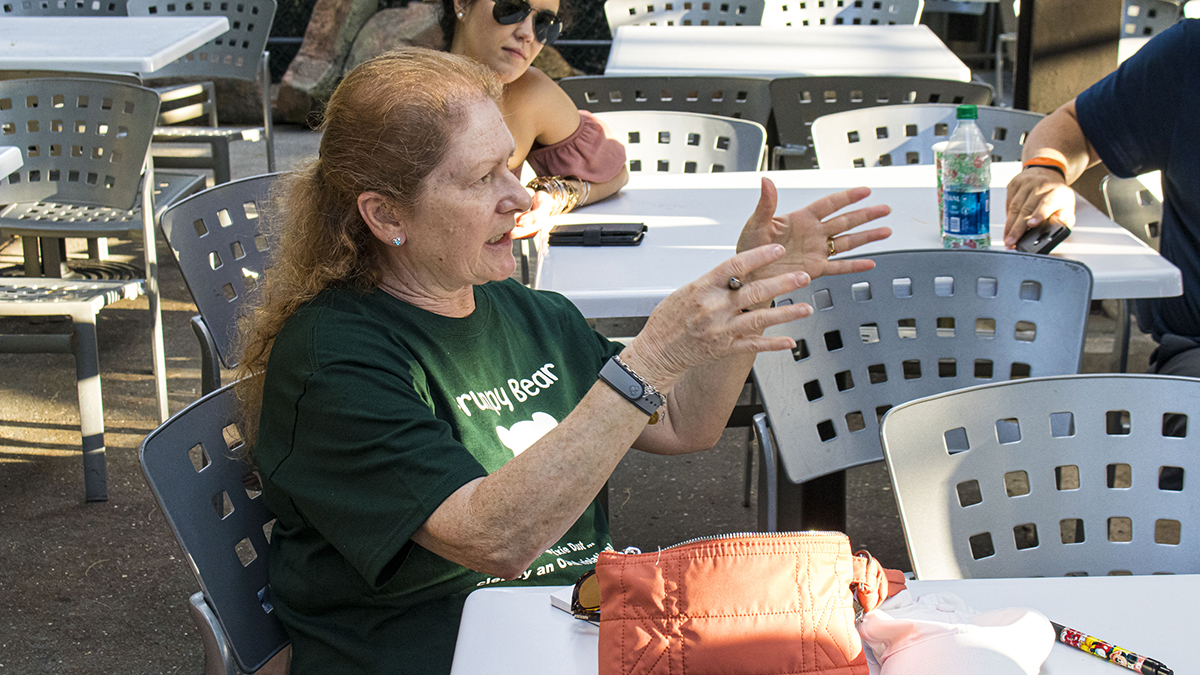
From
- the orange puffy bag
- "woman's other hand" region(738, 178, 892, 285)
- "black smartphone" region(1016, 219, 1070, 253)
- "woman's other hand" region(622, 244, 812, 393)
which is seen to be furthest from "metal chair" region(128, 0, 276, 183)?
the orange puffy bag

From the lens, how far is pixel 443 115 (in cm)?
164

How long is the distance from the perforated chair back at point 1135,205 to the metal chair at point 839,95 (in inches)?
26.4

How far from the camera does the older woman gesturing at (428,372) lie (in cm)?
145

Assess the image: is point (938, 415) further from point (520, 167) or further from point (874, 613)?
point (520, 167)

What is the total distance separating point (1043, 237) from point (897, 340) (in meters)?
0.59

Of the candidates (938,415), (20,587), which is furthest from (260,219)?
(938,415)

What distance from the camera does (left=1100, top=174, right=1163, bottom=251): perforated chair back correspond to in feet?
10.8

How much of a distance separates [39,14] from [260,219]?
489 centimetres

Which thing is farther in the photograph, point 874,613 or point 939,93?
point 939,93

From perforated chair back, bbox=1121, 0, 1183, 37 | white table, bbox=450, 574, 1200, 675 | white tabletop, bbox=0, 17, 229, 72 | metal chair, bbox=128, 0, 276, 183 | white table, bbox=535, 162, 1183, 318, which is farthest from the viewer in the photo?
metal chair, bbox=128, 0, 276, 183

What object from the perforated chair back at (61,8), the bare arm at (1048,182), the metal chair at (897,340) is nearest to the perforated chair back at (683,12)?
the perforated chair back at (61,8)

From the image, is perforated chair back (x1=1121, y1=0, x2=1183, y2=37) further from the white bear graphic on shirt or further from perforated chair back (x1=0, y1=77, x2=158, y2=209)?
the white bear graphic on shirt

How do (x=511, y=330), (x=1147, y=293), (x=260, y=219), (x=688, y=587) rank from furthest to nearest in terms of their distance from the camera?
1. (x=260, y=219)
2. (x=1147, y=293)
3. (x=511, y=330)
4. (x=688, y=587)

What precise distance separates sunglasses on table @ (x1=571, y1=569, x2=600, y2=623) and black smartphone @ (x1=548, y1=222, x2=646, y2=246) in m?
1.46
